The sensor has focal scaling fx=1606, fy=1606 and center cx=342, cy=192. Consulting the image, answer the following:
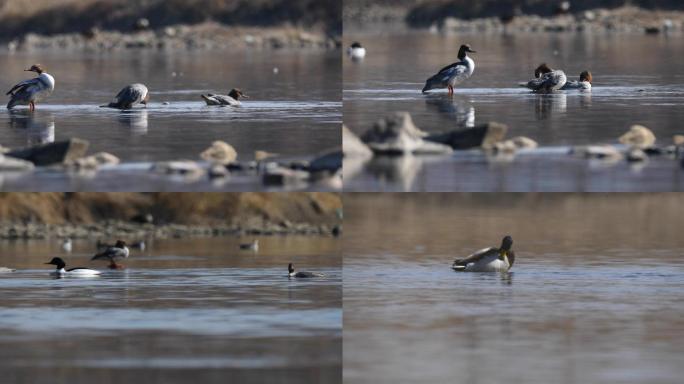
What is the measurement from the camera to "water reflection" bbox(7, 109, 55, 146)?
836 inches

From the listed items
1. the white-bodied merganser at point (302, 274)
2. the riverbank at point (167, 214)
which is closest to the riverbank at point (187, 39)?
the riverbank at point (167, 214)

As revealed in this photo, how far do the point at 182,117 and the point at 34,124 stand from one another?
2409 mm

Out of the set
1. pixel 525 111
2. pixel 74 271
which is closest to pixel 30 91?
pixel 74 271

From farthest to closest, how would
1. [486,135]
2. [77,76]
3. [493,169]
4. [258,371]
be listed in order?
[77,76], [486,135], [493,169], [258,371]

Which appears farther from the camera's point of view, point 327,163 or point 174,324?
point 327,163

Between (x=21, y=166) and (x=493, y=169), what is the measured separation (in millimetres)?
5624

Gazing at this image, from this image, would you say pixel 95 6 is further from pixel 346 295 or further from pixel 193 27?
pixel 346 295

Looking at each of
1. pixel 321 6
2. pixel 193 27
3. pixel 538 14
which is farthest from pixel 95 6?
pixel 538 14

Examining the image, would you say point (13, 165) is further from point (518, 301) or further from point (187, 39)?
point (187, 39)

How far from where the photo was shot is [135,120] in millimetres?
23984

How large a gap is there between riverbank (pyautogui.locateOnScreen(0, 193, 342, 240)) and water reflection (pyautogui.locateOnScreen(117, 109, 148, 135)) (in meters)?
16.4

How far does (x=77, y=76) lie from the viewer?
3941 centimetres

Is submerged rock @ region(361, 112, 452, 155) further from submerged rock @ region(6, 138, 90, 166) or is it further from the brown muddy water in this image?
submerged rock @ region(6, 138, 90, 166)

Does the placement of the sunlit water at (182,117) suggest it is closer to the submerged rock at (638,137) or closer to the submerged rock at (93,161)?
the submerged rock at (93,161)
